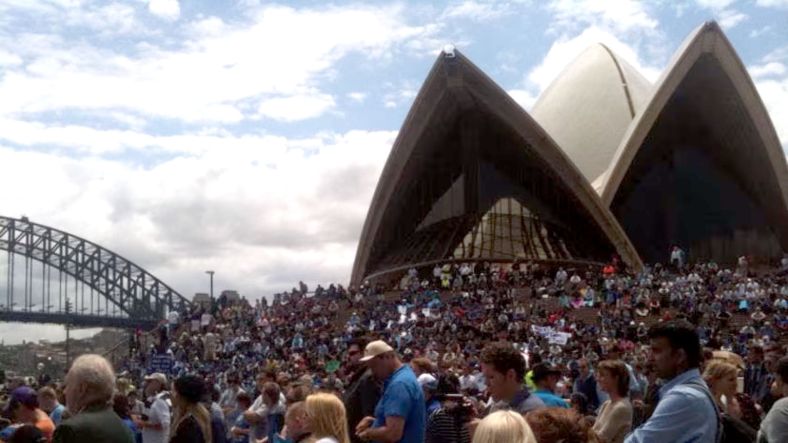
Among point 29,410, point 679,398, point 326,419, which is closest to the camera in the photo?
point 679,398

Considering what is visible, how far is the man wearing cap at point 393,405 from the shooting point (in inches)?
243

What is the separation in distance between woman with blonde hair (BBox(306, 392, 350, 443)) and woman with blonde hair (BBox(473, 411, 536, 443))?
5.09ft

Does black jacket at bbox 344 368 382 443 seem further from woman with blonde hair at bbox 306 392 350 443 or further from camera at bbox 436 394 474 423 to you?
woman with blonde hair at bbox 306 392 350 443

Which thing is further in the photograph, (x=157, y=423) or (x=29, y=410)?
(x=157, y=423)

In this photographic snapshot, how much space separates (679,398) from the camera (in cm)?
438

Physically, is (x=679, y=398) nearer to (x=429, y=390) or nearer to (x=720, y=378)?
(x=720, y=378)

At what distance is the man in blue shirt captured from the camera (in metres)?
4.35

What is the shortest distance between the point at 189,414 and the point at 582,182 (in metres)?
35.0

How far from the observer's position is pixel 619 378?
21.7 feet

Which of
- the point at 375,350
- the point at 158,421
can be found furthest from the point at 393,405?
the point at 158,421

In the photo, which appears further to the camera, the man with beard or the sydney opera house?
the sydney opera house

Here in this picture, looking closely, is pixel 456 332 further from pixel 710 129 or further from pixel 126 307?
pixel 126 307

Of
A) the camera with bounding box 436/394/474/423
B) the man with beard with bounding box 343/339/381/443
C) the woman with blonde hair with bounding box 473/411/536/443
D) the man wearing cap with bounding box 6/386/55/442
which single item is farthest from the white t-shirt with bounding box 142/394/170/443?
the woman with blonde hair with bounding box 473/411/536/443

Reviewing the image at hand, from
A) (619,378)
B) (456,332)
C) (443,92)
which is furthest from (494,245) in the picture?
(619,378)
